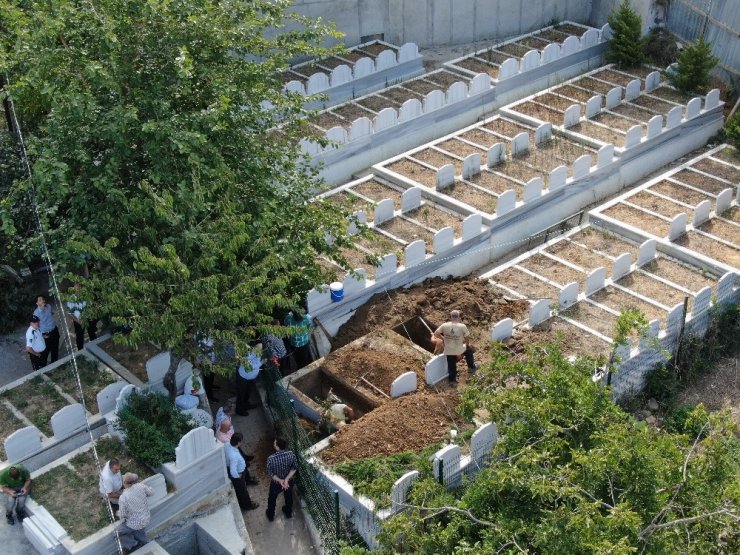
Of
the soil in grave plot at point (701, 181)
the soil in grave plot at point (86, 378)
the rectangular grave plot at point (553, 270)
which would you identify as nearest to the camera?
the soil in grave plot at point (86, 378)

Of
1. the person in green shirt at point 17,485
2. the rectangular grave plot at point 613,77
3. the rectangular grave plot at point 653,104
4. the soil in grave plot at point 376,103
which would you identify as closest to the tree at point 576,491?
the person in green shirt at point 17,485

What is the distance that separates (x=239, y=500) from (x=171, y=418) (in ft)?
5.73

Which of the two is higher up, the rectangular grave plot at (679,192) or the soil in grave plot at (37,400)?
the soil in grave plot at (37,400)

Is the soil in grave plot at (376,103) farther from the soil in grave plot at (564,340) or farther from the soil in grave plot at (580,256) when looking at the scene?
the soil in grave plot at (564,340)

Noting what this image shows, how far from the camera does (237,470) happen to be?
14453 millimetres

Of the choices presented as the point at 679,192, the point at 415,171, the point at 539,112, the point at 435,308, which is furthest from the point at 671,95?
the point at 435,308

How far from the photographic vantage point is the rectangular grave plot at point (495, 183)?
69.7ft

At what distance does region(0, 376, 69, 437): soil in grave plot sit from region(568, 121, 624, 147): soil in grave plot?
14268 millimetres

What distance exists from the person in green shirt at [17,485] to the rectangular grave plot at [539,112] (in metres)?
15.8

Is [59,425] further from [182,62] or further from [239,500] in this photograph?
[182,62]

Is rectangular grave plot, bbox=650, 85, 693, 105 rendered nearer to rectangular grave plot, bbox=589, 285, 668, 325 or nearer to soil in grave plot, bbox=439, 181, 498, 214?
soil in grave plot, bbox=439, 181, 498, 214

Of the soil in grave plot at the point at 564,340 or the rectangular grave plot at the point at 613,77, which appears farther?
the rectangular grave plot at the point at 613,77

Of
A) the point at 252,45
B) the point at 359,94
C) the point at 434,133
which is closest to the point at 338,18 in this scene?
the point at 359,94

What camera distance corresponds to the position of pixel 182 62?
46.0 ft
